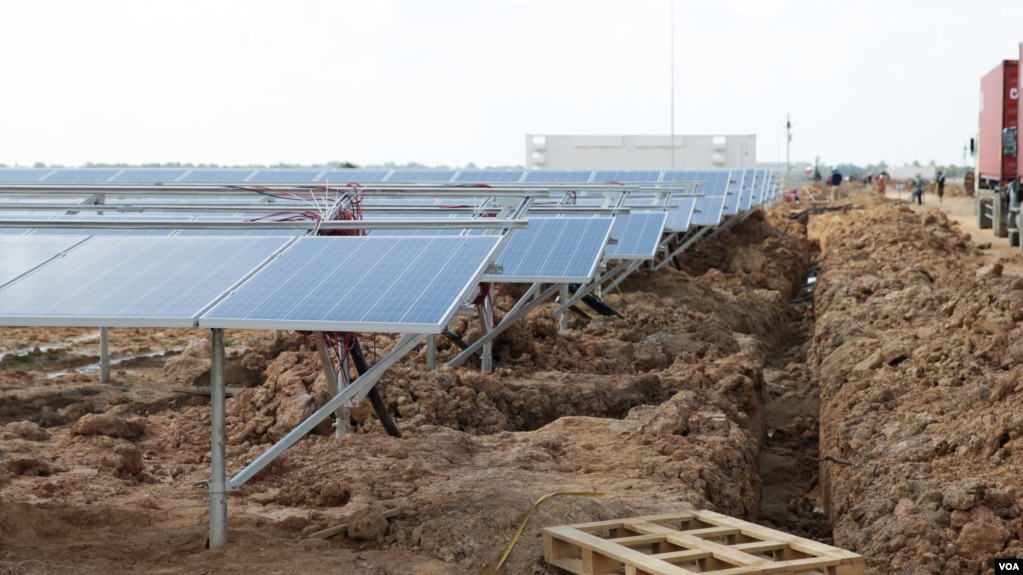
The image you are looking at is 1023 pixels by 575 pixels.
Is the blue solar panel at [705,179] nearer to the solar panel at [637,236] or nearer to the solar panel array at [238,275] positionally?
the solar panel at [637,236]

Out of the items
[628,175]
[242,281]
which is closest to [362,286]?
[242,281]

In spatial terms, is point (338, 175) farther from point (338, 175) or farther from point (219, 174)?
point (219, 174)

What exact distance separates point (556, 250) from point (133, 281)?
6271 mm

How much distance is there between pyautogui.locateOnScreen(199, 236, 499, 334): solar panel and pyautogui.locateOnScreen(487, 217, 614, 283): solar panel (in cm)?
360

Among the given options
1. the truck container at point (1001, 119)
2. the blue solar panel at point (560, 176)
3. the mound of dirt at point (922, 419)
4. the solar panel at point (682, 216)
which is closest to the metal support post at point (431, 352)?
the mound of dirt at point (922, 419)

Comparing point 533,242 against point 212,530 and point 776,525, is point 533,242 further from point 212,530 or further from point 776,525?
point 212,530

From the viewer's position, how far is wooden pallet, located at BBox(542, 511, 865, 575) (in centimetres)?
626

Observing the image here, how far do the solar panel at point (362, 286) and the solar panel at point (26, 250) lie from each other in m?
1.67

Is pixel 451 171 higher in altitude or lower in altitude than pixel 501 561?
higher

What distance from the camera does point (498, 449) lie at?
9.55 metres

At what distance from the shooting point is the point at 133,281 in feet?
23.2

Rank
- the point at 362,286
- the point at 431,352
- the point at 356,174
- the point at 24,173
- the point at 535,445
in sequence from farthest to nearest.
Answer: the point at 356,174
the point at 24,173
the point at 431,352
the point at 535,445
the point at 362,286

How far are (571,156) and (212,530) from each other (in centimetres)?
4426

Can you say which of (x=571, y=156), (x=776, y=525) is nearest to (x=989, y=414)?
(x=776, y=525)
